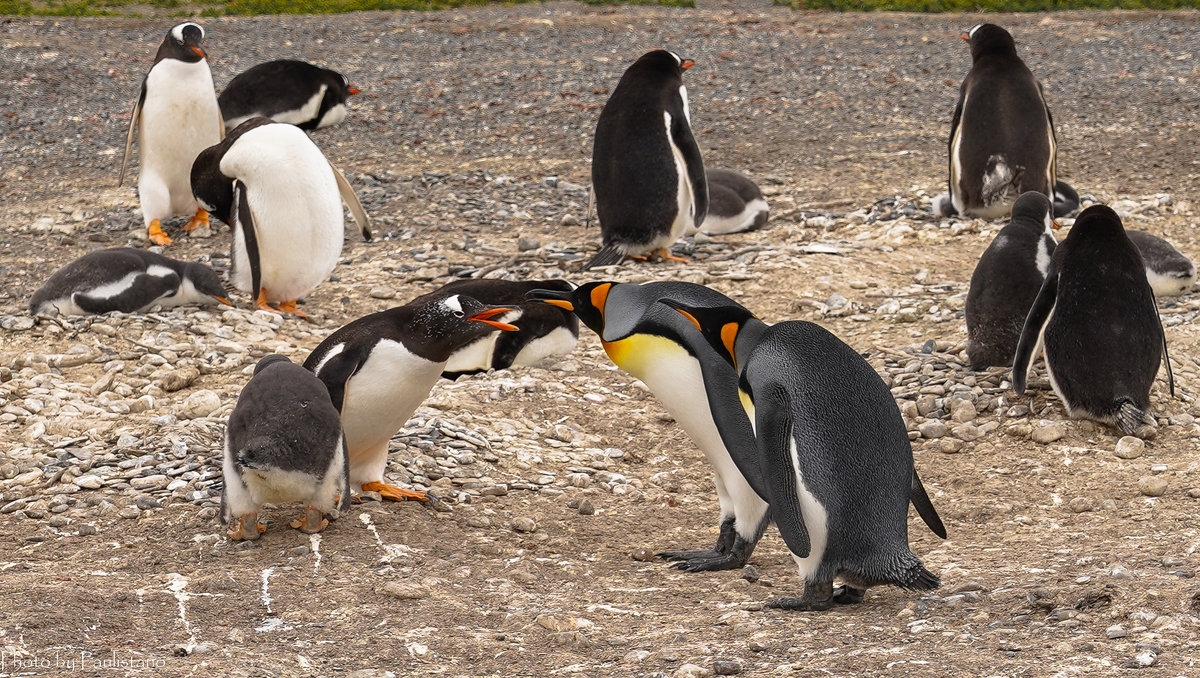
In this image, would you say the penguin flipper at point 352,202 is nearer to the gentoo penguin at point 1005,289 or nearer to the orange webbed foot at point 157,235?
the orange webbed foot at point 157,235

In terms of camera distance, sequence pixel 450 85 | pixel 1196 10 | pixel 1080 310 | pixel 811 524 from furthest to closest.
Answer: pixel 1196 10
pixel 450 85
pixel 1080 310
pixel 811 524

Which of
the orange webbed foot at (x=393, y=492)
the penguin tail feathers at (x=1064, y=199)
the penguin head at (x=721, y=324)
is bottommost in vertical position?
the orange webbed foot at (x=393, y=492)

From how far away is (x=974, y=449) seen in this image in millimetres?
5105

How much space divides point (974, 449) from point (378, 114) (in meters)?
8.89

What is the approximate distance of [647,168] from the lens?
795 cm

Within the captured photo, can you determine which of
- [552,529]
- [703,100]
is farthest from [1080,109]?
[552,529]

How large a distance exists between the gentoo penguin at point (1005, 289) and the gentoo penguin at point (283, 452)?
292 centimetres

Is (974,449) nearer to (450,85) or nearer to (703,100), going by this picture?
(703,100)

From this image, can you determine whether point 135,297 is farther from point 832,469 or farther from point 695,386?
point 832,469

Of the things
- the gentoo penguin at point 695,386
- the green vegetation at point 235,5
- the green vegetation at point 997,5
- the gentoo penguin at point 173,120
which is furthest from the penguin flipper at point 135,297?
the green vegetation at point 997,5

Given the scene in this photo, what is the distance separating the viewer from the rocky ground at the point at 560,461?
3141 millimetres

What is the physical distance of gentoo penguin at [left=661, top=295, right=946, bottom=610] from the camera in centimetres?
333

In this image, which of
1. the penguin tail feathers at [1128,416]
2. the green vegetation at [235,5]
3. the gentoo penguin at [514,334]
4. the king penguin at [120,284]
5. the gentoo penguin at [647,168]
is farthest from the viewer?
the green vegetation at [235,5]

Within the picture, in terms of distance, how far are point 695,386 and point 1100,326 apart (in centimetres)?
200
